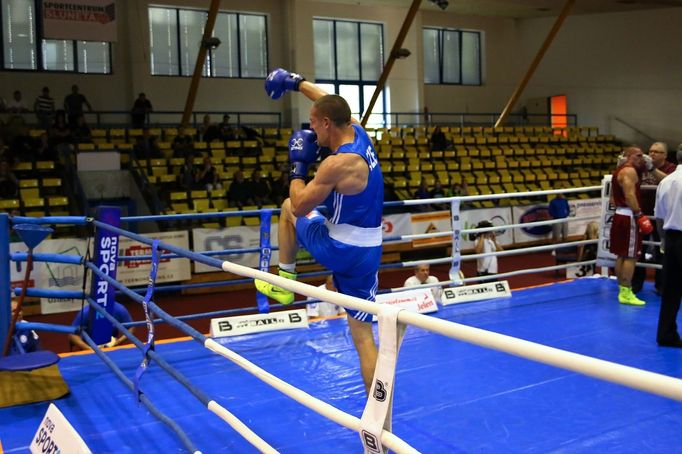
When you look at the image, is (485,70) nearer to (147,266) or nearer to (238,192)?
(238,192)

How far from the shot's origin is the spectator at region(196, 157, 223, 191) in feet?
40.4

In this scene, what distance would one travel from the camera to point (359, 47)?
63.7ft

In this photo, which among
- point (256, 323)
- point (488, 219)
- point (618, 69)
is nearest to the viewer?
point (256, 323)

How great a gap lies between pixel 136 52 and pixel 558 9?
1193 cm

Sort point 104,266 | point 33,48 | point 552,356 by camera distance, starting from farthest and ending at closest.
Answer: point 33,48 < point 104,266 < point 552,356

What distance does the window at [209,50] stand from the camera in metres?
16.5

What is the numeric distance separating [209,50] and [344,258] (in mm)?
14978

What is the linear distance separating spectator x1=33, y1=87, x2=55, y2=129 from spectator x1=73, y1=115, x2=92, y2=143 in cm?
73

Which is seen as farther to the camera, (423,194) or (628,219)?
(423,194)

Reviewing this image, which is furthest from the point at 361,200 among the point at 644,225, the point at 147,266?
the point at 147,266

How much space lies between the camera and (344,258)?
3.02 metres

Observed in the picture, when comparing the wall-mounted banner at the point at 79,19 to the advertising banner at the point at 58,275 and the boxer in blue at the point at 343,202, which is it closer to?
the advertising banner at the point at 58,275

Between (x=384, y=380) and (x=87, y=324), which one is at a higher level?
(x=384, y=380)

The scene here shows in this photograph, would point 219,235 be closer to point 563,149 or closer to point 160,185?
point 160,185
